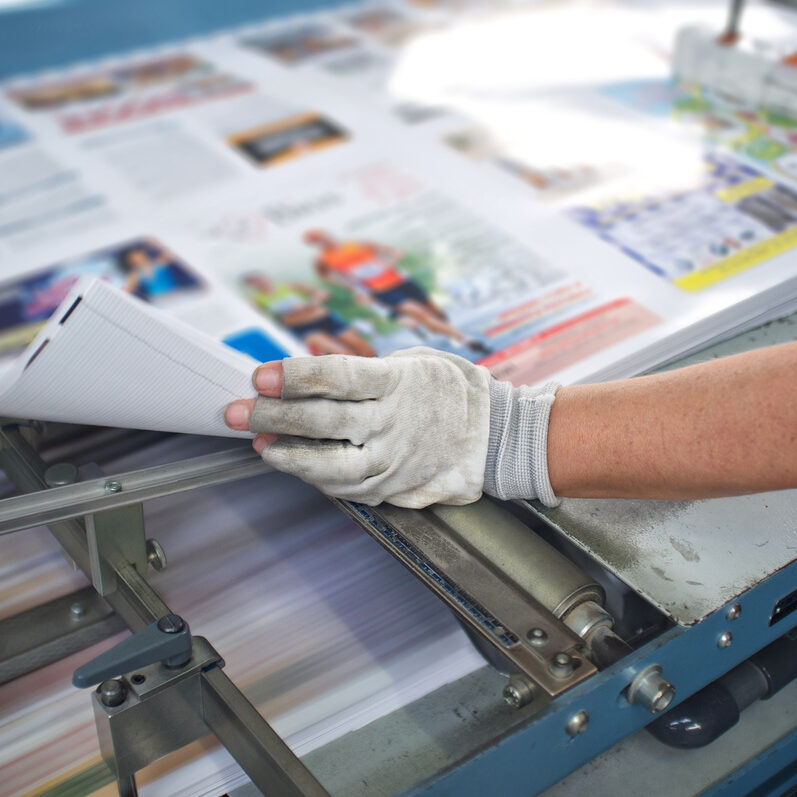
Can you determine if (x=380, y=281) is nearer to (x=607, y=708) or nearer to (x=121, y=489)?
(x=121, y=489)

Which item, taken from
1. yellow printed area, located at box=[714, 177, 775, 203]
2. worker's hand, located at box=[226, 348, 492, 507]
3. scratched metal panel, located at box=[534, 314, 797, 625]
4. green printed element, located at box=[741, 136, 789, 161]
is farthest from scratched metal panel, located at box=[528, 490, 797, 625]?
green printed element, located at box=[741, 136, 789, 161]

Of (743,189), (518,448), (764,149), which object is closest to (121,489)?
(518,448)

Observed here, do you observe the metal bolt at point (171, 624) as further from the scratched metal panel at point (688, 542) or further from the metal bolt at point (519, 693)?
the scratched metal panel at point (688, 542)

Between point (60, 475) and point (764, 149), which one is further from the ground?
point (764, 149)

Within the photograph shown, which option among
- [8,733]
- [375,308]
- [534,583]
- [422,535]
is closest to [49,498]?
[8,733]

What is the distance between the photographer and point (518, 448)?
37.8 inches

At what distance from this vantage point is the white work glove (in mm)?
911

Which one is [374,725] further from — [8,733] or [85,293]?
[85,293]

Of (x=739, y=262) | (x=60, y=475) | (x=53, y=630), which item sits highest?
(x=739, y=262)

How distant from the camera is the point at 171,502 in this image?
1.14m

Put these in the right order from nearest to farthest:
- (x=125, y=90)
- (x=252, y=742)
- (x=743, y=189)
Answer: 1. (x=252, y=742)
2. (x=743, y=189)
3. (x=125, y=90)

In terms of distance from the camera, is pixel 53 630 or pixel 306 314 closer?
pixel 53 630

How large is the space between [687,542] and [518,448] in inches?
7.6

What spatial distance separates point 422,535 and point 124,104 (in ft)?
4.69
